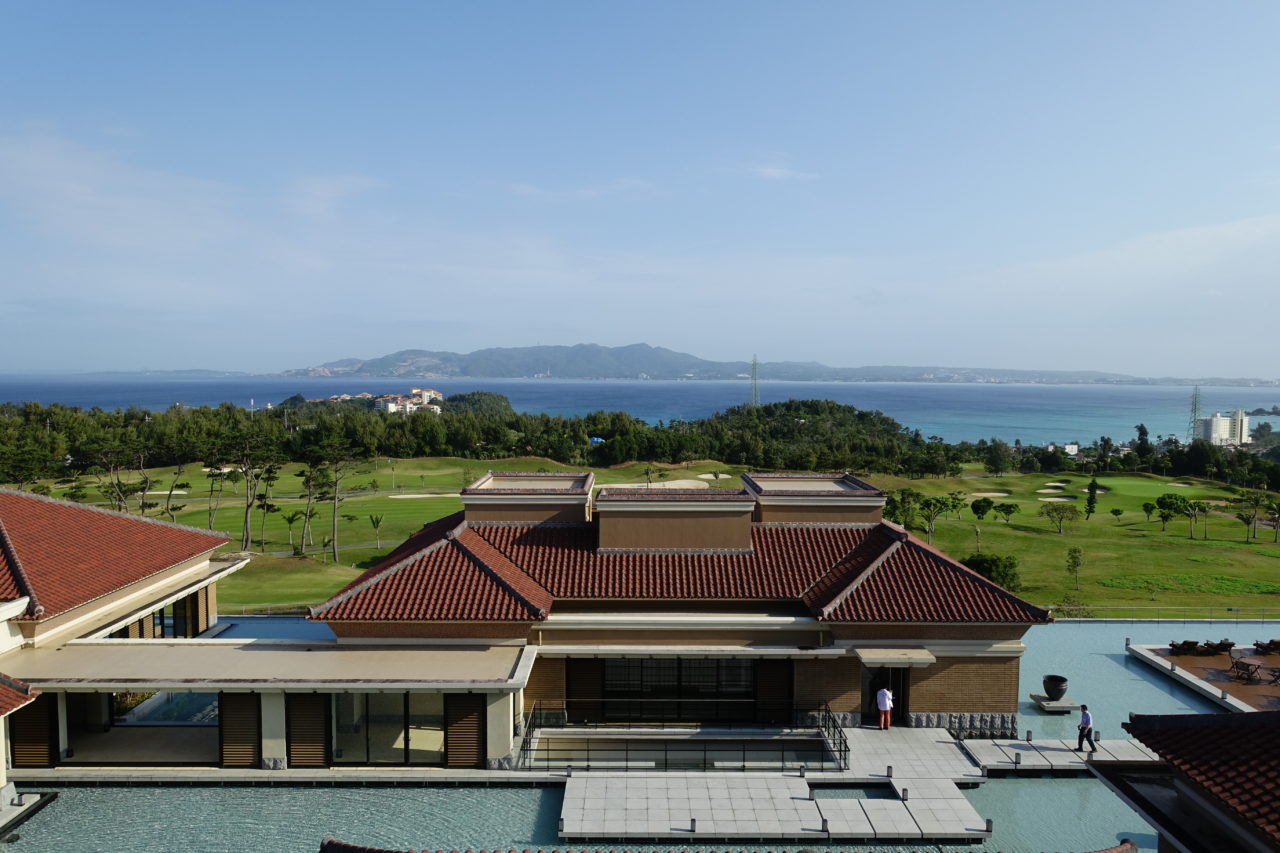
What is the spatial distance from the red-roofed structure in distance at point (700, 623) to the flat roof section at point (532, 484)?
1335 mm

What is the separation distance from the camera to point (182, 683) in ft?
42.7

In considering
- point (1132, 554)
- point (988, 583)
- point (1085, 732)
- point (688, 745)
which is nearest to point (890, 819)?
point (688, 745)

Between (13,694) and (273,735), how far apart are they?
387 cm

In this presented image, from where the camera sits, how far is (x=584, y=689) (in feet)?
51.5

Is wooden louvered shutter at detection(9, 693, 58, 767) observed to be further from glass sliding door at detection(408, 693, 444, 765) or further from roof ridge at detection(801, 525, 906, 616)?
roof ridge at detection(801, 525, 906, 616)

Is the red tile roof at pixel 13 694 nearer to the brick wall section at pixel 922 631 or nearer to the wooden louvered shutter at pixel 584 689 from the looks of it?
the wooden louvered shutter at pixel 584 689

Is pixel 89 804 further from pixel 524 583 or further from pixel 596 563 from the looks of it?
pixel 596 563

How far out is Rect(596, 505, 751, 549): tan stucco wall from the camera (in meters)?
17.4

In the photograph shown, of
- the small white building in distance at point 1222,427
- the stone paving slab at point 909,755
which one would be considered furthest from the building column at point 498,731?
the small white building in distance at point 1222,427

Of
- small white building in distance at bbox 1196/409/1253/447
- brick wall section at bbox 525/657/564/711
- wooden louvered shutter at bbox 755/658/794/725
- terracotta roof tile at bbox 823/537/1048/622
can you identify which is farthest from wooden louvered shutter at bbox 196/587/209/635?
small white building in distance at bbox 1196/409/1253/447

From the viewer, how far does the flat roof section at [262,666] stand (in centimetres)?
1302

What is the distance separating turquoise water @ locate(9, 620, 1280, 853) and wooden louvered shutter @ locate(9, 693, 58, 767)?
3.06 feet

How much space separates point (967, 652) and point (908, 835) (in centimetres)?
463

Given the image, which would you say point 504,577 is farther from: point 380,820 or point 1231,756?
point 1231,756
